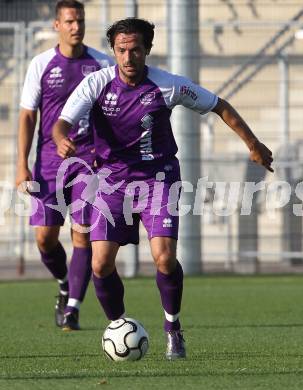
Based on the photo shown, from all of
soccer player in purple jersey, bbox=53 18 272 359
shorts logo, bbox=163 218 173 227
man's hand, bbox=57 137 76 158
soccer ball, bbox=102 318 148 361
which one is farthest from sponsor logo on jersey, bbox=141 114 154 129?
soccer ball, bbox=102 318 148 361

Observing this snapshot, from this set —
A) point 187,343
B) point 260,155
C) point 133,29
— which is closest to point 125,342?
point 187,343

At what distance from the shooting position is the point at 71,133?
892 cm

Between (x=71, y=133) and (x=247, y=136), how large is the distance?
7.02 ft

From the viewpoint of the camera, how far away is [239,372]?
618 cm

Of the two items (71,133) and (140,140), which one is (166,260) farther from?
(71,133)

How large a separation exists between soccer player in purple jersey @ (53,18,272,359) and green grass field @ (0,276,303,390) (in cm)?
54

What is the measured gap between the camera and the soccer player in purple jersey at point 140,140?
7.08m

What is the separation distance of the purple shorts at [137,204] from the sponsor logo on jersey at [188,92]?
1.28 ft

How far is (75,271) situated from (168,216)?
2197mm

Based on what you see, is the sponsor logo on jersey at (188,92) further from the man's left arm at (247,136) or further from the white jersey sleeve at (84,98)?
the white jersey sleeve at (84,98)

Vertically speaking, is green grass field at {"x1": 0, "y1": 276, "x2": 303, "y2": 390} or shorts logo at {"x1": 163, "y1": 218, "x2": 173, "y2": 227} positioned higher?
shorts logo at {"x1": 163, "y1": 218, "x2": 173, "y2": 227}

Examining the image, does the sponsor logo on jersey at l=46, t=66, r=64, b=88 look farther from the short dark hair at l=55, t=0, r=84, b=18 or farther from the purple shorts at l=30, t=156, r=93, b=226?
the purple shorts at l=30, t=156, r=93, b=226

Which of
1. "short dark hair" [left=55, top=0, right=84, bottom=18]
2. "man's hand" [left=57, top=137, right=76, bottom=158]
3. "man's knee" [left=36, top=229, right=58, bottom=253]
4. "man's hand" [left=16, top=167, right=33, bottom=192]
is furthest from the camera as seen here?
"man's knee" [left=36, top=229, right=58, bottom=253]

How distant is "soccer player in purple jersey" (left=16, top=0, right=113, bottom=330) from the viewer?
8914 millimetres
